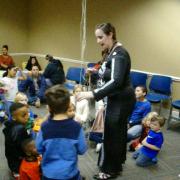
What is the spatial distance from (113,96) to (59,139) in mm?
896

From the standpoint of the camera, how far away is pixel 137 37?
5.95 metres

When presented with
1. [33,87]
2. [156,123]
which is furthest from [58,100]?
[33,87]

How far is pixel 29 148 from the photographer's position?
8.72 ft

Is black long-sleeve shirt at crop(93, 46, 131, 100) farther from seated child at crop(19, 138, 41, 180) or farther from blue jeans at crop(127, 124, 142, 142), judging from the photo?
blue jeans at crop(127, 124, 142, 142)

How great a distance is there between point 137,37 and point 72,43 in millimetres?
1919

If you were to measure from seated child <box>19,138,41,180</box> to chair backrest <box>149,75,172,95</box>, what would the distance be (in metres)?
3.22

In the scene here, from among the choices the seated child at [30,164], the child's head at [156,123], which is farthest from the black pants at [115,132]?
the seated child at [30,164]

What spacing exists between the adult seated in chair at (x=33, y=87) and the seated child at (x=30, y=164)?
10.5 ft

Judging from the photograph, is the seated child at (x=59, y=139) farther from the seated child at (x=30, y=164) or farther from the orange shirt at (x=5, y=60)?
the orange shirt at (x=5, y=60)

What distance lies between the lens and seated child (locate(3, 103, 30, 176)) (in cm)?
279

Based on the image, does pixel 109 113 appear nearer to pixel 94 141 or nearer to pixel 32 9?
pixel 94 141

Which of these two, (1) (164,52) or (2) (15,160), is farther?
(1) (164,52)

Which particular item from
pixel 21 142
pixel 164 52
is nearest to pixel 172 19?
pixel 164 52

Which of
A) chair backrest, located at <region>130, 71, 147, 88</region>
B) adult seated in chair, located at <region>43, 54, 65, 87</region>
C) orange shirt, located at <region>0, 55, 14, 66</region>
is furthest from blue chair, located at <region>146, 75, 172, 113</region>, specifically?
orange shirt, located at <region>0, 55, 14, 66</region>
